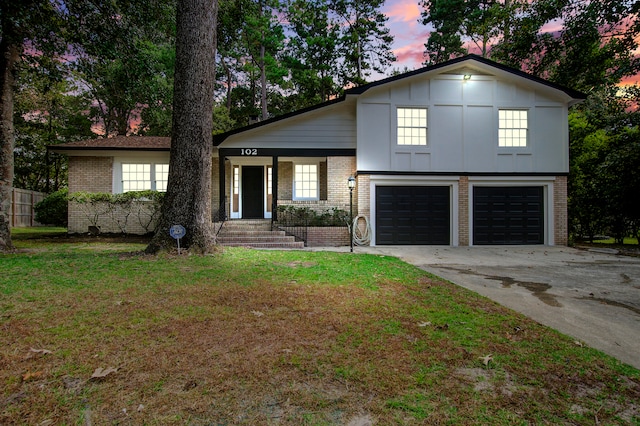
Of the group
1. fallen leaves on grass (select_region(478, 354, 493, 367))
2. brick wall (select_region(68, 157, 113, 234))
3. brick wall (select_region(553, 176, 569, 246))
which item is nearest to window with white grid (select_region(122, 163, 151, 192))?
Result: brick wall (select_region(68, 157, 113, 234))

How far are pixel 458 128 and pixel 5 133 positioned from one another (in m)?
13.5

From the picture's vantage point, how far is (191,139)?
24.1 feet

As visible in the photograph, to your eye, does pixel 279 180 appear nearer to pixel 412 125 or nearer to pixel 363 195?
pixel 363 195

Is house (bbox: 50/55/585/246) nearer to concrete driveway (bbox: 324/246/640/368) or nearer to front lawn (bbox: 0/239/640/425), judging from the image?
concrete driveway (bbox: 324/246/640/368)

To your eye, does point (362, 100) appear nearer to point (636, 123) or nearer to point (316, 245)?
point (316, 245)

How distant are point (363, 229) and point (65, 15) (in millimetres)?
10607

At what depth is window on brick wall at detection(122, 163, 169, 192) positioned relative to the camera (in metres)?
13.5

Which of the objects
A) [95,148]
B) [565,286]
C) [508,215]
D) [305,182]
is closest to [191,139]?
[305,182]

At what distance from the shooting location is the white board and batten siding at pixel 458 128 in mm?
11914

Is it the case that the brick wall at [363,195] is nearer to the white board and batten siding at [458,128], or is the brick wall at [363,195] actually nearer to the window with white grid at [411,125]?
Result: the white board and batten siding at [458,128]

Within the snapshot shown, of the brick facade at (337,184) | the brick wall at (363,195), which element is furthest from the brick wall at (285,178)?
the brick wall at (363,195)

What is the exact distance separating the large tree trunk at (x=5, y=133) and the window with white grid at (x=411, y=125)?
11.4 meters

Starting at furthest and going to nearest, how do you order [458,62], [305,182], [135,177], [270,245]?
[305,182], [135,177], [458,62], [270,245]

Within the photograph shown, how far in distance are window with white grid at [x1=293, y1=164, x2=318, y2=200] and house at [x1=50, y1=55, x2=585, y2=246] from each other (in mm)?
1343
